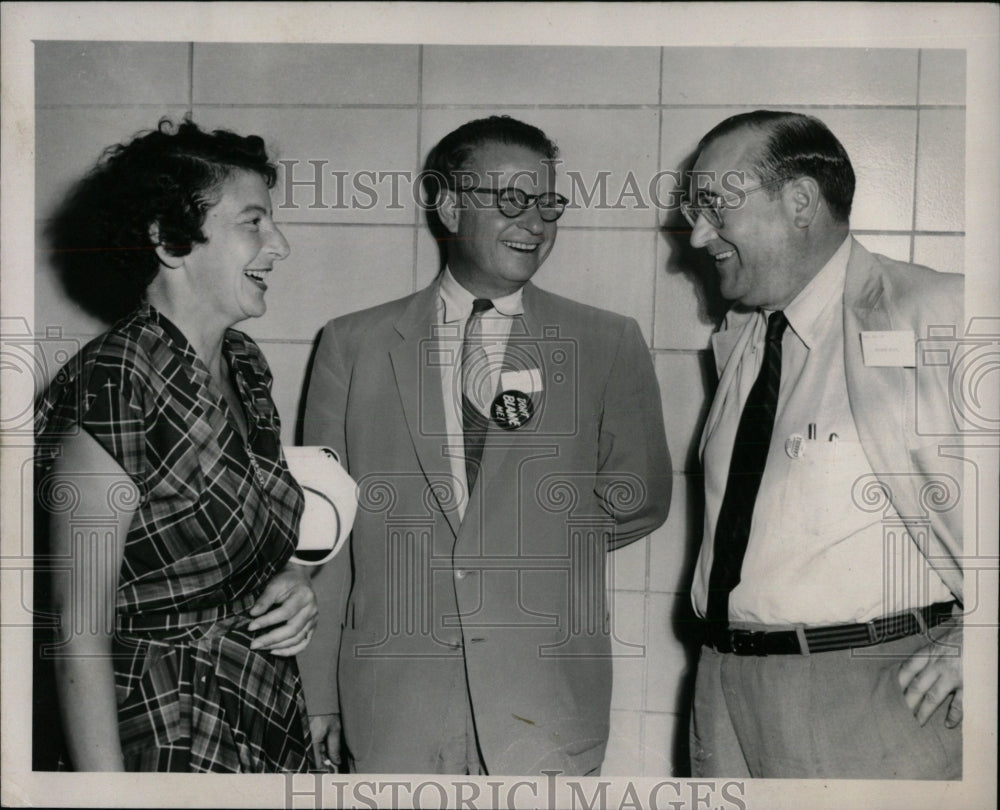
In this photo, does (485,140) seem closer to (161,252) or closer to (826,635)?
(161,252)

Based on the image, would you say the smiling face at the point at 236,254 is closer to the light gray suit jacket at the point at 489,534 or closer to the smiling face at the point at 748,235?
the light gray suit jacket at the point at 489,534

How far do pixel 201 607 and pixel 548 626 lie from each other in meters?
0.60

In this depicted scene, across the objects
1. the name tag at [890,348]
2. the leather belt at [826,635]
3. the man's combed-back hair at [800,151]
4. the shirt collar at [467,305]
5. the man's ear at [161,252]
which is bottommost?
the leather belt at [826,635]

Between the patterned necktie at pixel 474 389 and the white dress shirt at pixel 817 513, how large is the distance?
0.50 m

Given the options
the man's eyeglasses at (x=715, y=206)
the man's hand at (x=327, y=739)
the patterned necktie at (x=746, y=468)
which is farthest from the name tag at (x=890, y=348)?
the man's hand at (x=327, y=739)

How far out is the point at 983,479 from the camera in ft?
5.68

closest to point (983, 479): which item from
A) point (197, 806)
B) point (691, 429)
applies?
point (691, 429)

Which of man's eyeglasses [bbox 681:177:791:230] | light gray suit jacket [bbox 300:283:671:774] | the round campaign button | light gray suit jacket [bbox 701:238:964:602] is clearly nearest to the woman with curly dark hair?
light gray suit jacket [bbox 300:283:671:774]

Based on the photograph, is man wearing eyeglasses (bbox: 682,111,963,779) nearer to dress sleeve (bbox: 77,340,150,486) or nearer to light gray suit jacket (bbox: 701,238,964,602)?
light gray suit jacket (bbox: 701,238,964,602)

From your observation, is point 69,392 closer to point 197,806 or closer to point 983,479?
point 197,806

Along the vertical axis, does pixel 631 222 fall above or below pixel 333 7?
below

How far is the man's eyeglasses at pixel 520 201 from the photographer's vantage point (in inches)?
67.6

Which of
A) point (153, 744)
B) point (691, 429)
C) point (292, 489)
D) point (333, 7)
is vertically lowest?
point (153, 744)

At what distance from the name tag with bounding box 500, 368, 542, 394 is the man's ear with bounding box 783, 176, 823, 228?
0.53 m
